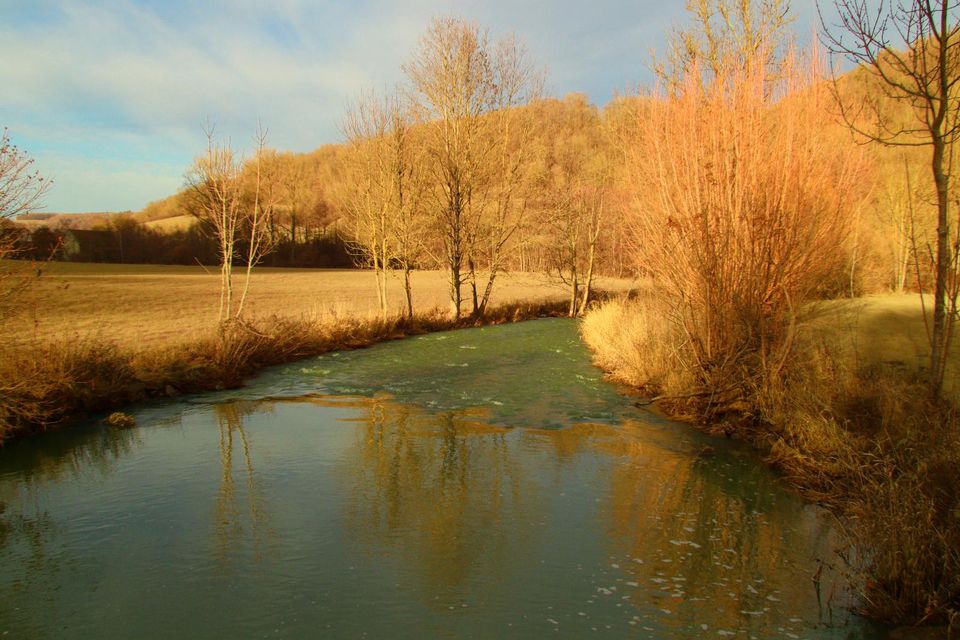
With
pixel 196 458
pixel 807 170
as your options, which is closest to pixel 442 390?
pixel 196 458

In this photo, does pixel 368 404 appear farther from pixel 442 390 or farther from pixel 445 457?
pixel 445 457

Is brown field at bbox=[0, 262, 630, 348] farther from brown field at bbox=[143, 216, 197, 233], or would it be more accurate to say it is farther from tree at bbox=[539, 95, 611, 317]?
brown field at bbox=[143, 216, 197, 233]

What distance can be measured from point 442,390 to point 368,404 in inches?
71.3

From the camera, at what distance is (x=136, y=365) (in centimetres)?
1193

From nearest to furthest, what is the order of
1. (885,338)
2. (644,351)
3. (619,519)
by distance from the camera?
(619,519) < (885,338) < (644,351)

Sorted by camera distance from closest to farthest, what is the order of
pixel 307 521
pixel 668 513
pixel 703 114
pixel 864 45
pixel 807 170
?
pixel 864 45 → pixel 307 521 → pixel 668 513 → pixel 807 170 → pixel 703 114

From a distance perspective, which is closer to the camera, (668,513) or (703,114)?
(668,513)

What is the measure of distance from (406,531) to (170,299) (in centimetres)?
2827

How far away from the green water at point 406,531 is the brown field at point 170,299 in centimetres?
374

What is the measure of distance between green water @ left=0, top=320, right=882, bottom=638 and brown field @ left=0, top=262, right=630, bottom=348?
147 inches

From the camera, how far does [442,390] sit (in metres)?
12.8

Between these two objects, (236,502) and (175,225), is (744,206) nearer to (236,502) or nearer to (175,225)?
(236,502)

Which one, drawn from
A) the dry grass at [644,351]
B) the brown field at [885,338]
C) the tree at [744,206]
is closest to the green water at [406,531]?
the dry grass at [644,351]

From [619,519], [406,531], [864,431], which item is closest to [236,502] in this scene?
[406,531]
